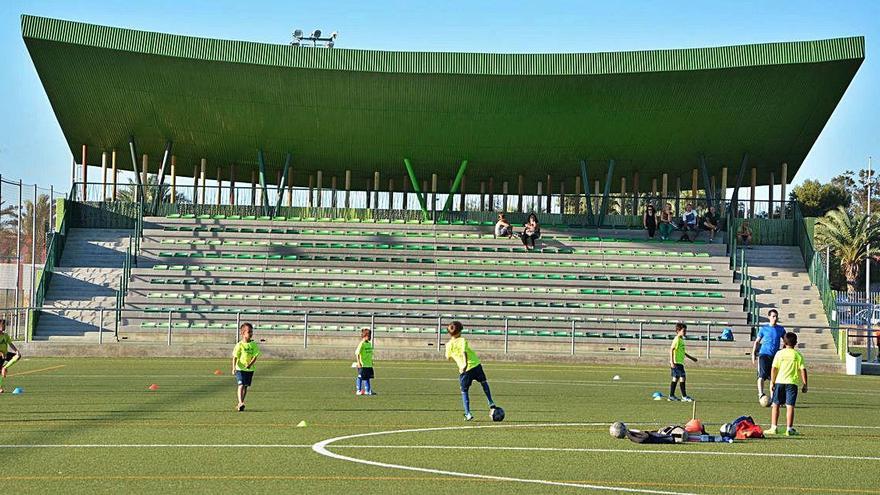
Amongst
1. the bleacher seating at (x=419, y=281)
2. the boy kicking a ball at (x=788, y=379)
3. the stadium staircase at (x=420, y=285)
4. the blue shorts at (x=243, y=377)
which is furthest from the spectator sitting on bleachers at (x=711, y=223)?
the blue shorts at (x=243, y=377)

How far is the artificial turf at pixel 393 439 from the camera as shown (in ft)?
38.3

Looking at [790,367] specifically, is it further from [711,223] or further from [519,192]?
[519,192]

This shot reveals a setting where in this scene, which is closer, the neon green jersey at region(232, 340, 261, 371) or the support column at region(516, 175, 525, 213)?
the neon green jersey at region(232, 340, 261, 371)

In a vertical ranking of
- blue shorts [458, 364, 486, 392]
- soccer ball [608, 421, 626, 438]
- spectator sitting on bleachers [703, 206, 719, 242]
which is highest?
spectator sitting on bleachers [703, 206, 719, 242]

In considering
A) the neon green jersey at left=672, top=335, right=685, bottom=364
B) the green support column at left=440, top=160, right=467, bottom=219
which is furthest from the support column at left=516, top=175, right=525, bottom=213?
the neon green jersey at left=672, top=335, right=685, bottom=364

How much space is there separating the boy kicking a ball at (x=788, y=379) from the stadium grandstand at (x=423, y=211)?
58.3ft

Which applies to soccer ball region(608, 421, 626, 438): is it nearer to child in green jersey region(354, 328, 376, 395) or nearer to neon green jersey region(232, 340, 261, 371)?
neon green jersey region(232, 340, 261, 371)

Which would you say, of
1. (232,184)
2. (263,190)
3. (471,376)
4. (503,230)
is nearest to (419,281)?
(503,230)

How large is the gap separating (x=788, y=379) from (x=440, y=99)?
2939cm

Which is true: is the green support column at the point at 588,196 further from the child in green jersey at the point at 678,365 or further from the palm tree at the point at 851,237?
the palm tree at the point at 851,237

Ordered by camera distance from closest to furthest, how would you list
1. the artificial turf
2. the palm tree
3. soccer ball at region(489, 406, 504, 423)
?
the artificial turf → soccer ball at region(489, 406, 504, 423) → the palm tree

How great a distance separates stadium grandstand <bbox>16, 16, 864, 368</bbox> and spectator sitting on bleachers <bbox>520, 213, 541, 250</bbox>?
596 millimetres

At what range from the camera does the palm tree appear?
76000mm

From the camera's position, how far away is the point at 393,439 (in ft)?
50.0
